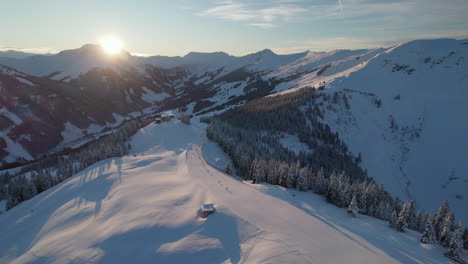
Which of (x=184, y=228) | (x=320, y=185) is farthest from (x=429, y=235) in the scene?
(x=184, y=228)

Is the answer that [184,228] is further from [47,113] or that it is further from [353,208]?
[47,113]

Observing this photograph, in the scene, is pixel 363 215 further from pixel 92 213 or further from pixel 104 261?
pixel 92 213

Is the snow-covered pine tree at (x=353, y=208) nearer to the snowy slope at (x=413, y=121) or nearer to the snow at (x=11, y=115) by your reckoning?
the snowy slope at (x=413, y=121)

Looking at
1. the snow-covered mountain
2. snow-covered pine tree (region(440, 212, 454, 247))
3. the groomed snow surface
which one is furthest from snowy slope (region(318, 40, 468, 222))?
the groomed snow surface

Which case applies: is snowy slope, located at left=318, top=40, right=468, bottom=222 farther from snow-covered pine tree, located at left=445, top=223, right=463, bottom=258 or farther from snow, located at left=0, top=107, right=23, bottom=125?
snow, located at left=0, top=107, right=23, bottom=125

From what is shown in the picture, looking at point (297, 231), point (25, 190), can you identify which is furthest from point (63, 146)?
point (297, 231)
